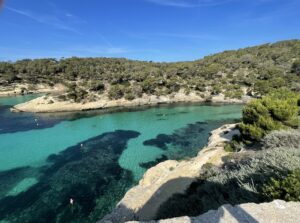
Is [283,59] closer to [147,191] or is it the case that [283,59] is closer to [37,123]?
[37,123]

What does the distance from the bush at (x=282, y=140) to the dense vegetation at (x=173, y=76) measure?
143ft

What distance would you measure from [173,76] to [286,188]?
69.4 m

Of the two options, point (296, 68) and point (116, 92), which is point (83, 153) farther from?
point (296, 68)

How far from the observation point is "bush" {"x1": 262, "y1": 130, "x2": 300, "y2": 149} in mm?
14047

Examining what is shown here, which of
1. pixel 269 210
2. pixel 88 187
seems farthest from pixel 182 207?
pixel 88 187

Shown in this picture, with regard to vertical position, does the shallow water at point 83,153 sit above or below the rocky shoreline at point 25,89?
below

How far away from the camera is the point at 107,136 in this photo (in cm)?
3275

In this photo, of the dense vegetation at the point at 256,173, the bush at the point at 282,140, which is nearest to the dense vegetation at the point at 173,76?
the dense vegetation at the point at 256,173

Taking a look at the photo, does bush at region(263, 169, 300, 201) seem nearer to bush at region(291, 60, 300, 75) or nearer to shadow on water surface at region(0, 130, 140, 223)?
shadow on water surface at region(0, 130, 140, 223)

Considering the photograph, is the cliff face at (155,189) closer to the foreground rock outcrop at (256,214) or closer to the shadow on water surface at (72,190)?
the shadow on water surface at (72,190)

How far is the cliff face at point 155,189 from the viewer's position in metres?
12.6

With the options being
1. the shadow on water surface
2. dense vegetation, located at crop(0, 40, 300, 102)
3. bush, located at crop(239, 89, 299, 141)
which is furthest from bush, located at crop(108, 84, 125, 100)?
bush, located at crop(239, 89, 299, 141)

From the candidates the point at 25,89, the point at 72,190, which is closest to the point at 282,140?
the point at 72,190

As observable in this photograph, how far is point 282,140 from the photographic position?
14.8 m
